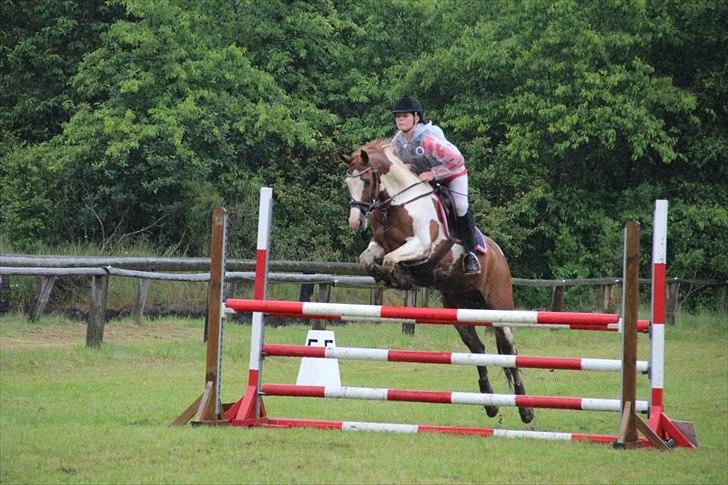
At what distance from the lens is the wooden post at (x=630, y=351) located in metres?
7.55

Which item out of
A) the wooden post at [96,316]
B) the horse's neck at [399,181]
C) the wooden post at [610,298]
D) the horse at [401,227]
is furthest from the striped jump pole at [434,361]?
the wooden post at [610,298]

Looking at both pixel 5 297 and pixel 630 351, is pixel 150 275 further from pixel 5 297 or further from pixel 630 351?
pixel 630 351

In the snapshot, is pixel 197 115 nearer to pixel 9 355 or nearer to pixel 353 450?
pixel 9 355

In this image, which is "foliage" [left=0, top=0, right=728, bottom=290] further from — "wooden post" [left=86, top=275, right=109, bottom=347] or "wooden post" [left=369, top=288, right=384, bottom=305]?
"wooden post" [left=86, top=275, right=109, bottom=347]

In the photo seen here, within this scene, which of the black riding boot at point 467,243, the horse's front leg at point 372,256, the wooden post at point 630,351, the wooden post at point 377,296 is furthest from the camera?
the wooden post at point 377,296

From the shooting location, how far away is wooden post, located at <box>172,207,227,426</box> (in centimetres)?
793

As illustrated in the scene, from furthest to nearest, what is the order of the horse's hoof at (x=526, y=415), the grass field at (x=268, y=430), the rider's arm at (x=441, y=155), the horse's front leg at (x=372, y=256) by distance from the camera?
the rider's arm at (x=441, y=155)
the horse's front leg at (x=372, y=256)
the horse's hoof at (x=526, y=415)
the grass field at (x=268, y=430)

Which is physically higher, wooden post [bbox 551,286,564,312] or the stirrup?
the stirrup

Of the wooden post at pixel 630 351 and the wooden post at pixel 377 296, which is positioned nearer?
the wooden post at pixel 630 351

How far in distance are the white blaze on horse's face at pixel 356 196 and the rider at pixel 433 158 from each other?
2.02ft

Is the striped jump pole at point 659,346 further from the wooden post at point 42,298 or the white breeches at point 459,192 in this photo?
the wooden post at point 42,298

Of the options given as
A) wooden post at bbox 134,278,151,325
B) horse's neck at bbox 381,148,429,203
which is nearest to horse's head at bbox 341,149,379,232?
horse's neck at bbox 381,148,429,203

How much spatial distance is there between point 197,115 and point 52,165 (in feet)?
10.1

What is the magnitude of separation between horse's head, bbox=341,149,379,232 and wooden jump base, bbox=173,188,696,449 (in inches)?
55.2
